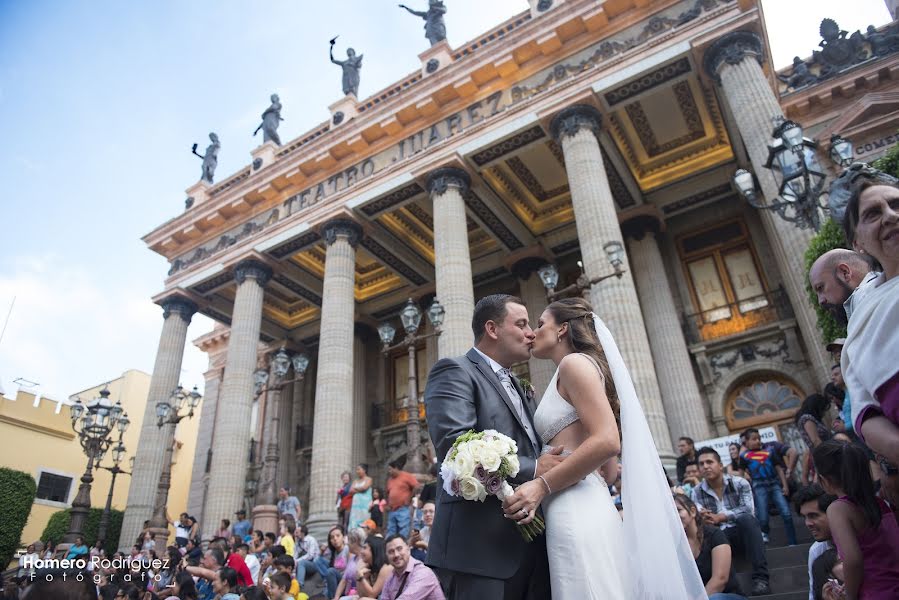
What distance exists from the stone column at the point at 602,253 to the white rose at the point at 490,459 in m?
8.79

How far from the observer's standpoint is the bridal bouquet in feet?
6.12

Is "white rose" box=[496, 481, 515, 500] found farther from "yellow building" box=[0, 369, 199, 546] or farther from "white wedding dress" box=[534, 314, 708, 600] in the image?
"yellow building" box=[0, 369, 199, 546]

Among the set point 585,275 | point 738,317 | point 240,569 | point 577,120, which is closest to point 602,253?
point 585,275

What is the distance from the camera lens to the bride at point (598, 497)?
187 cm

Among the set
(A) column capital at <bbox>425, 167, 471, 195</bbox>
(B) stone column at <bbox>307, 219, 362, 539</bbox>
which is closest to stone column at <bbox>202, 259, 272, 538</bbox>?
(B) stone column at <bbox>307, 219, 362, 539</bbox>

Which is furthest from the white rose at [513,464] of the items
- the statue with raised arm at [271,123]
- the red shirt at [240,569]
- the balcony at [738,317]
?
the statue with raised arm at [271,123]

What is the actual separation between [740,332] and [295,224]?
13.1 meters

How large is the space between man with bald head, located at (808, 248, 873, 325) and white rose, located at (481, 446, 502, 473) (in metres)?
1.73

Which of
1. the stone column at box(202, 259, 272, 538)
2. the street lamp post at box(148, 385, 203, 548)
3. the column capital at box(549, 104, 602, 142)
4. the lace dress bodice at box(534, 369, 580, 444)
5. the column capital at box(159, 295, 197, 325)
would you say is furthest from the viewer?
the column capital at box(159, 295, 197, 325)

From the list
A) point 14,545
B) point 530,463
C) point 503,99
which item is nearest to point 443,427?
point 530,463

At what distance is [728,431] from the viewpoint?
14.4 metres

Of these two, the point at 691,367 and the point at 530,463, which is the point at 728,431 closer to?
the point at 691,367

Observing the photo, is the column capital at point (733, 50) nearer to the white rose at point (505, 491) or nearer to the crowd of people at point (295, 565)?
the crowd of people at point (295, 565)

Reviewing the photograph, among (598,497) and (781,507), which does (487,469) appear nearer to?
(598,497)
